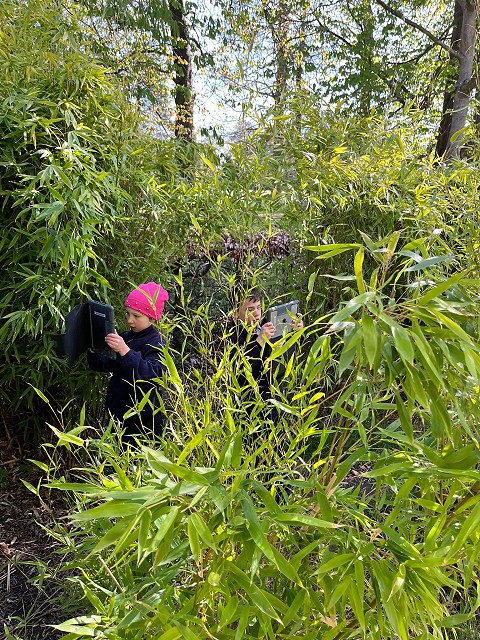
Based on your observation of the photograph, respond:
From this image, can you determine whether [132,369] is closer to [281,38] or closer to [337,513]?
[337,513]

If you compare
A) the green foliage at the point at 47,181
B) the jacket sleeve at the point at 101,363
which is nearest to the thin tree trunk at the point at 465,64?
the green foliage at the point at 47,181

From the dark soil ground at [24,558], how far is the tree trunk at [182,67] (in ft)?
15.3

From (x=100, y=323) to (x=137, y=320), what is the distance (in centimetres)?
35

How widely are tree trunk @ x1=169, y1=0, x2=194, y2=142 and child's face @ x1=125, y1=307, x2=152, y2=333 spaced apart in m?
4.54

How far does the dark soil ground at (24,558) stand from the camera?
1851 millimetres

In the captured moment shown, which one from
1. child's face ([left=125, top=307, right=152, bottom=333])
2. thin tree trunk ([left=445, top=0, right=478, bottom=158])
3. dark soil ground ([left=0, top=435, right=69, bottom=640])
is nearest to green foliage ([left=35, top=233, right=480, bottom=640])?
dark soil ground ([left=0, top=435, right=69, bottom=640])

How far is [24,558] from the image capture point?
7.26 feet

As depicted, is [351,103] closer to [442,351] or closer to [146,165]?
[146,165]

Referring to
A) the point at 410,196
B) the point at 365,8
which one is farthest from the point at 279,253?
the point at 365,8

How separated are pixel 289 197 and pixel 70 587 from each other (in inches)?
87.6

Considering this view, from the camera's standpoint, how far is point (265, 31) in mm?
8438

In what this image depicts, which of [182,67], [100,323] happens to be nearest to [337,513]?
[100,323]

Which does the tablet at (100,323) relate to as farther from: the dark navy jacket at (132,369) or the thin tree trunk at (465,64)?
the thin tree trunk at (465,64)

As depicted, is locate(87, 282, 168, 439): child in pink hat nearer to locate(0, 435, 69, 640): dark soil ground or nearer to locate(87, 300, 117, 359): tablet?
locate(87, 300, 117, 359): tablet
